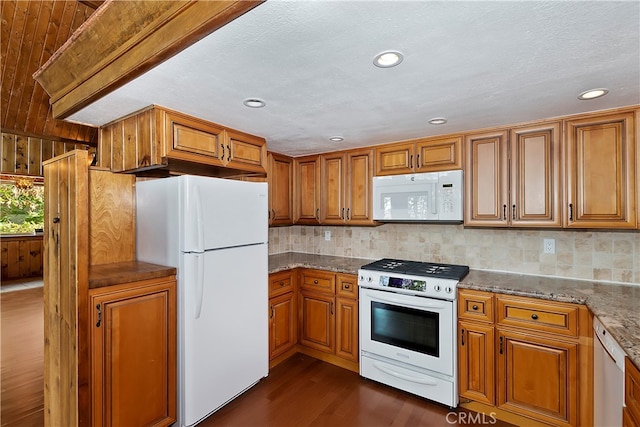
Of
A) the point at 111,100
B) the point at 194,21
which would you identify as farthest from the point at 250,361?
the point at 194,21

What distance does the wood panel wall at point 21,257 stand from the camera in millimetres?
6281

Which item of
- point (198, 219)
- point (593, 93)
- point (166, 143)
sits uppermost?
point (593, 93)

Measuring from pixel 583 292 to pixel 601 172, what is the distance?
2.72 ft

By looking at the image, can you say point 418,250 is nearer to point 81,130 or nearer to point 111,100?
point 111,100

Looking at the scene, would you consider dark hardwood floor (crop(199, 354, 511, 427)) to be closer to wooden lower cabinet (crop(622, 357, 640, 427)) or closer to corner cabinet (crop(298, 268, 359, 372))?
corner cabinet (crop(298, 268, 359, 372))

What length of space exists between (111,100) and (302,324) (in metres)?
2.51

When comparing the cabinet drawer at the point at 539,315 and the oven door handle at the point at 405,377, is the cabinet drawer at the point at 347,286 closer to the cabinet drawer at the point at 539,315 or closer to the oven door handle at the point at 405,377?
the oven door handle at the point at 405,377

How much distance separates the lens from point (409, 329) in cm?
246

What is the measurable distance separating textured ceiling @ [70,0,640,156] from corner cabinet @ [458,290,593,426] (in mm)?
1340

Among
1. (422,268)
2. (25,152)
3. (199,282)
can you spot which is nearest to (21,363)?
(199,282)

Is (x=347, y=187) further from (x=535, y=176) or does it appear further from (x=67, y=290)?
(x=67, y=290)

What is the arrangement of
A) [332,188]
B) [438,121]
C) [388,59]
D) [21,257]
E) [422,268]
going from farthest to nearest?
[21,257] < [332,188] < [422,268] < [438,121] < [388,59]

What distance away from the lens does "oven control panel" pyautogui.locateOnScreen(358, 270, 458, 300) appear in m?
2.28

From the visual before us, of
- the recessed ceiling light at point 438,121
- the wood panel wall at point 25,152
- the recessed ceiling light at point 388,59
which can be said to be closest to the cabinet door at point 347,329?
the recessed ceiling light at point 438,121
